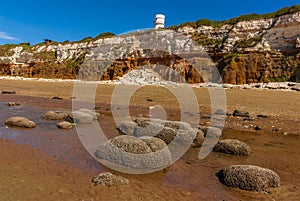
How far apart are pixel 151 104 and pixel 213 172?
46.5 feet

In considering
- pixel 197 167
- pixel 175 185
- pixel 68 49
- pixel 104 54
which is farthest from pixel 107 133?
pixel 68 49

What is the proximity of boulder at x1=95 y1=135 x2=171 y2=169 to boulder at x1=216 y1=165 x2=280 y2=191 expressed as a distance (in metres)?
1.74

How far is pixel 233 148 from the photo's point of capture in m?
8.84

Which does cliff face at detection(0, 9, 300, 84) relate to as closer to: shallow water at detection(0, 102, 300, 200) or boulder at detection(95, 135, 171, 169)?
shallow water at detection(0, 102, 300, 200)

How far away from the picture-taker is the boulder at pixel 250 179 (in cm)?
608

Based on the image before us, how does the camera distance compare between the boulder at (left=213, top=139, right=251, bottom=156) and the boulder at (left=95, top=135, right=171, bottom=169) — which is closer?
the boulder at (left=95, top=135, right=171, bottom=169)

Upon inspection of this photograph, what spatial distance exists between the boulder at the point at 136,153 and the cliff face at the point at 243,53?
97.0 ft

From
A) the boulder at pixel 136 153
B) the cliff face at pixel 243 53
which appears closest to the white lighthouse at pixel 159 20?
the cliff face at pixel 243 53

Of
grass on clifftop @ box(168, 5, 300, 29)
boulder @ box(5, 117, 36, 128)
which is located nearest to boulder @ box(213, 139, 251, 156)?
boulder @ box(5, 117, 36, 128)

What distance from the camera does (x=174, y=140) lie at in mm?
9656

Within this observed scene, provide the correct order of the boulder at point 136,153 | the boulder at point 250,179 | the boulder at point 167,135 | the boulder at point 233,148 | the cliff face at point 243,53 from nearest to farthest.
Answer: the boulder at point 250,179 → the boulder at point 136,153 → the boulder at point 233,148 → the boulder at point 167,135 → the cliff face at point 243,53

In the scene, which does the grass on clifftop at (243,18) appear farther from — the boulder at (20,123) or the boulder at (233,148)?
the boulder at (20,123)

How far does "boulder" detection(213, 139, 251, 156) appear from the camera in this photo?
345 inches

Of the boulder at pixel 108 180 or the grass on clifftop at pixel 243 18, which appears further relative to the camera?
the grass on clifftop at pixel 243 18
